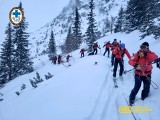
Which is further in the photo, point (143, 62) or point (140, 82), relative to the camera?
point (140, 82)

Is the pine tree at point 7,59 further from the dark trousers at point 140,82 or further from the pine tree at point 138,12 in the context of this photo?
the dark trousers at point 140,82

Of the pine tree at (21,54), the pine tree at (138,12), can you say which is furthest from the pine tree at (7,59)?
the pine tree at (138,12)

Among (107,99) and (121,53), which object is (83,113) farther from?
(121,53)

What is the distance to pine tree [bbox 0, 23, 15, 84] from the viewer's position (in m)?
37.2

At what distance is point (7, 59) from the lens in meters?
38.0

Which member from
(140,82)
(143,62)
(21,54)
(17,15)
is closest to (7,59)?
(21,54)

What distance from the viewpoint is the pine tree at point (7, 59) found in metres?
37.2

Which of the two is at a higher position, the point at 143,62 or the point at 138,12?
Answer: the point at 138,12

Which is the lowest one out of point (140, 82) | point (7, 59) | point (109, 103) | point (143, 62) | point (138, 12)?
point (109, 103)

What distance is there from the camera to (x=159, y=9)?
30.9 meters

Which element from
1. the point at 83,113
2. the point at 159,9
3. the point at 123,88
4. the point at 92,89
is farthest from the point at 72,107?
the point at 159,9

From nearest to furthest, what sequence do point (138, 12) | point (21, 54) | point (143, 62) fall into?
point (143, 62)
point (138, 12)
point (21, 54)

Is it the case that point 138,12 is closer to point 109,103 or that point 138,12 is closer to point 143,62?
point 143,62

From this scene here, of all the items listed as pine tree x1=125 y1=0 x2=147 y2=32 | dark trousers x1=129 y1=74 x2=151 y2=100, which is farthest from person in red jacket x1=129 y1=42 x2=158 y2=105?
pine tree x1=125 y1=0 x2=147 y2=32
